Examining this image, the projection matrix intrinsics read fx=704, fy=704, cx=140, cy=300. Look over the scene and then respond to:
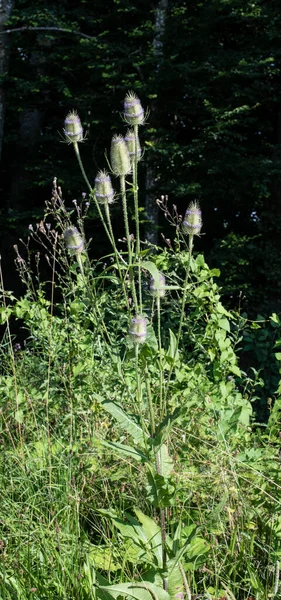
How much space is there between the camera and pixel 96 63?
30.8 feet

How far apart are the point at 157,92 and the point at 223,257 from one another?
2421 mm

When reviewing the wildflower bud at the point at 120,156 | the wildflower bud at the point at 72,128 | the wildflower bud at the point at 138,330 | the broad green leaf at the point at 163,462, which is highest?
the wildflower bud at the point at 72,128

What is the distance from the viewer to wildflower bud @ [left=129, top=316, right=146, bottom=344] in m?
2.05

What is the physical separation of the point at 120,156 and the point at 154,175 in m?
7.02

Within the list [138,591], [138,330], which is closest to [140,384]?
[138,330]

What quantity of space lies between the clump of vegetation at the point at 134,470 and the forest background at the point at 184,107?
14.3 feet

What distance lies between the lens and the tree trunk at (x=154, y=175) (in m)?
8.99

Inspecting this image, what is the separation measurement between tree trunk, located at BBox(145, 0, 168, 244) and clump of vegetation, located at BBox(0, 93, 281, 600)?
17.0 ft

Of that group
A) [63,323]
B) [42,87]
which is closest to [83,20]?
[42,87]

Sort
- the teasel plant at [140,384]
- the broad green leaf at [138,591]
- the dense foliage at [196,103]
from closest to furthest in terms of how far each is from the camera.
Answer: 1. the broad green leaf at [138,591]
2. the teasel plant at [140,384]
3. the dense foliage at [196,103]

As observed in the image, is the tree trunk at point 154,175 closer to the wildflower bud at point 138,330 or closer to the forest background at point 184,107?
the forest background at point 184,107

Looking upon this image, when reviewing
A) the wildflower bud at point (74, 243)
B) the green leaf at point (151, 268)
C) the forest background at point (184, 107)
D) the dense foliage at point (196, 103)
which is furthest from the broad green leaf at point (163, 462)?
the dense foliage at point (196, 103)

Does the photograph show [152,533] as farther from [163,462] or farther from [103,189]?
[103,189]

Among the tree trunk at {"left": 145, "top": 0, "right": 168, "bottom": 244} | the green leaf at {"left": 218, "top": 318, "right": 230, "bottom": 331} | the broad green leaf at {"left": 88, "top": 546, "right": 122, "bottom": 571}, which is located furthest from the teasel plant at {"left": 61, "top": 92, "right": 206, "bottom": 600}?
the tree trunk at {"left": 145, "top": 0, "right": 168, "bottom": 244}
